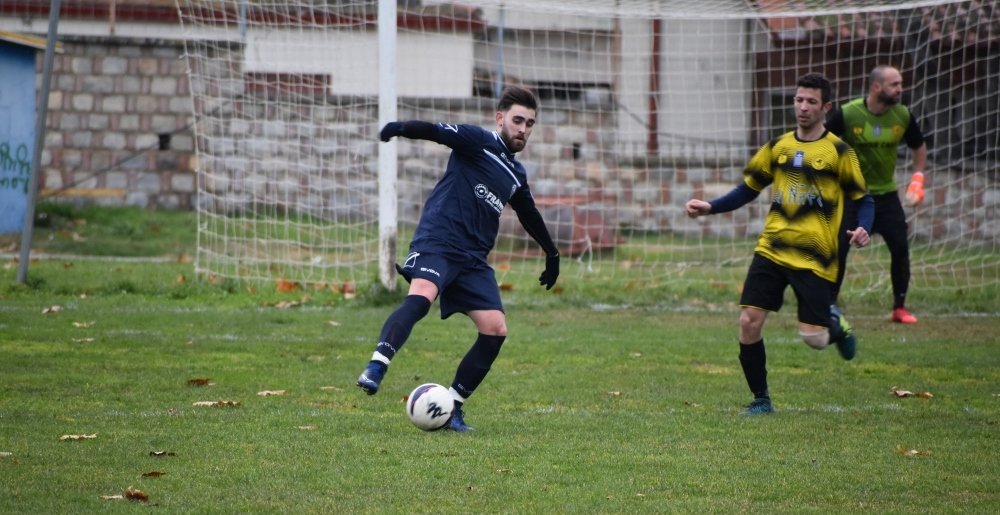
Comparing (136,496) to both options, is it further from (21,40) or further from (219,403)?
(21,40)

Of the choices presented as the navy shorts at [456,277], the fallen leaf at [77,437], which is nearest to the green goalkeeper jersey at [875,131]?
the navy shorts at [456,277]

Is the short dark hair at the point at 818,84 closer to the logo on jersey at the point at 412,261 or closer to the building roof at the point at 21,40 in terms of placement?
the logo on jersey at the point at 412,261

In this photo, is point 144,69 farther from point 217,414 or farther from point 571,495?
point 571,495

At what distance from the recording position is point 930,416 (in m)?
7.29

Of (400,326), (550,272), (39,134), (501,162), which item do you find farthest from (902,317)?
(39,134)

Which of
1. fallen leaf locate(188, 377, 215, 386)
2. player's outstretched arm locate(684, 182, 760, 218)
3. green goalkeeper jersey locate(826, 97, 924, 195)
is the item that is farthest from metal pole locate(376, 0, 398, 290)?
player's outstretched arm locate(684, 182, 760, 218)

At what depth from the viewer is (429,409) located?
643 centimetres

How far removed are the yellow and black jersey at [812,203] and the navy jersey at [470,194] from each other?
154cm

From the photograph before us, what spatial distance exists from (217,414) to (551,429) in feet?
5.92

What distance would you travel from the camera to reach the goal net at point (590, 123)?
48.1 ft

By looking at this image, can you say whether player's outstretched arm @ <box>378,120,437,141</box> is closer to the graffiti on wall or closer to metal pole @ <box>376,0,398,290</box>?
metal pole @ <box>376,0,398,290</box>

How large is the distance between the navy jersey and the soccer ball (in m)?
0.82

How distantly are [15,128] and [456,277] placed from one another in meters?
12.4

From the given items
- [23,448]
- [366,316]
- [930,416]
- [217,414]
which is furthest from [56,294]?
[930,416]
